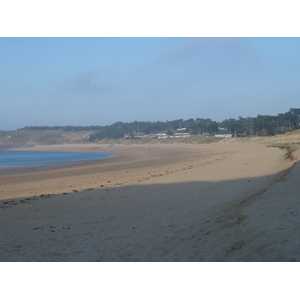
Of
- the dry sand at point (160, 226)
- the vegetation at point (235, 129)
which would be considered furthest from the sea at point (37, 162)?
the vegetation at point (235, 129)

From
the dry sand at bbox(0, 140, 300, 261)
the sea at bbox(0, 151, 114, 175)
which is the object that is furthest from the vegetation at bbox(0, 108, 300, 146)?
the dry sand at bbox(0, 140, 300, 261)

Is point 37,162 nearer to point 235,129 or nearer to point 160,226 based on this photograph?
point 160,226

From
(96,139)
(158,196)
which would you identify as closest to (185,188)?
(158,196)

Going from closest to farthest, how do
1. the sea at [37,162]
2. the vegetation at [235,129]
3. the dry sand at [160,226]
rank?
the dry sand at [160,226] < the sea at [37,162] < the vegetation at [235,129]

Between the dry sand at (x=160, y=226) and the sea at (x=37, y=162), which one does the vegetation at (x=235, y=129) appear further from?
the dry sand at (x=160, y=226)

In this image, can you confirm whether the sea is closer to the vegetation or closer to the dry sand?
the dry sand

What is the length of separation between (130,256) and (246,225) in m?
2.60

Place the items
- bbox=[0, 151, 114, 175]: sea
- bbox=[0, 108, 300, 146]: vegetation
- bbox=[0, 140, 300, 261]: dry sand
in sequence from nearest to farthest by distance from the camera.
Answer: bbox=[0, 140, 300, 261]: dry sand, bbox=[0, 151, 114, 175]: sea, bbox=[0, 108, 300, 146]: vegetation

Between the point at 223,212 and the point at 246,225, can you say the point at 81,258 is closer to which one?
the point at 246,225

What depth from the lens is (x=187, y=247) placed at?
6.27 meters

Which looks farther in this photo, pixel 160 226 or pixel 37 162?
pixel 37 162

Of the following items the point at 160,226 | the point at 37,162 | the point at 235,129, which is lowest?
the point at 37,162

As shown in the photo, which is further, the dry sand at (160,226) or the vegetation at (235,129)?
the vegetation at (235,129)

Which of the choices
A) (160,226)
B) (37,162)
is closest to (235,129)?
(37,162)
